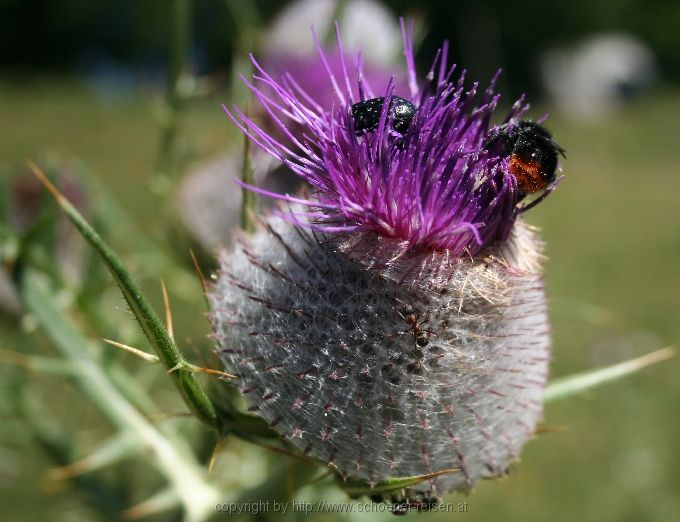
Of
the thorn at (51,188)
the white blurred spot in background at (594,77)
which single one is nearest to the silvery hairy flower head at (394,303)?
the thorn at (51,188)

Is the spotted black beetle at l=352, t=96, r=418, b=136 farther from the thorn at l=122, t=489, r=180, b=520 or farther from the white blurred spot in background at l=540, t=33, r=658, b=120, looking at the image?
the white blurred spot in background at l=540, t=33, r=658, b=120

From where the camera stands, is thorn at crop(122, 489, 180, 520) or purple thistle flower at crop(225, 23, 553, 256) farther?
thorn at crop(122, 489, 180, 520)

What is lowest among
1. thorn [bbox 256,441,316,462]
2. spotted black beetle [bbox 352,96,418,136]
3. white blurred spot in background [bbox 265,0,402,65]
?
thorn [bbox 256,441,316,462]

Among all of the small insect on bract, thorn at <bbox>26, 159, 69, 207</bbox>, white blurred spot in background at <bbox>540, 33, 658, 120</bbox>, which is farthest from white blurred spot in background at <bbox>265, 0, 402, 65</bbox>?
white blurred spot in background at <bbox>540, 33, 658, 120</bbox>

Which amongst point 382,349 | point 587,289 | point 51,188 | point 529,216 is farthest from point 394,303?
point 587,289

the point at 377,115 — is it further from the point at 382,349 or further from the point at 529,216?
the point at 529,216

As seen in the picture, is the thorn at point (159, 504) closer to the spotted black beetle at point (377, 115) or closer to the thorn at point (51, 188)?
the thorn at point (51, 188)

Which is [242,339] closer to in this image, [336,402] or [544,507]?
[336,402]

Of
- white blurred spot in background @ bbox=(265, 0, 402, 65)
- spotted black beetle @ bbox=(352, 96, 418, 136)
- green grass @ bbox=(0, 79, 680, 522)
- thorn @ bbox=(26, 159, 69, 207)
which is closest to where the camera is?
thorn @ bbox=(26, 159, 69, 207)
